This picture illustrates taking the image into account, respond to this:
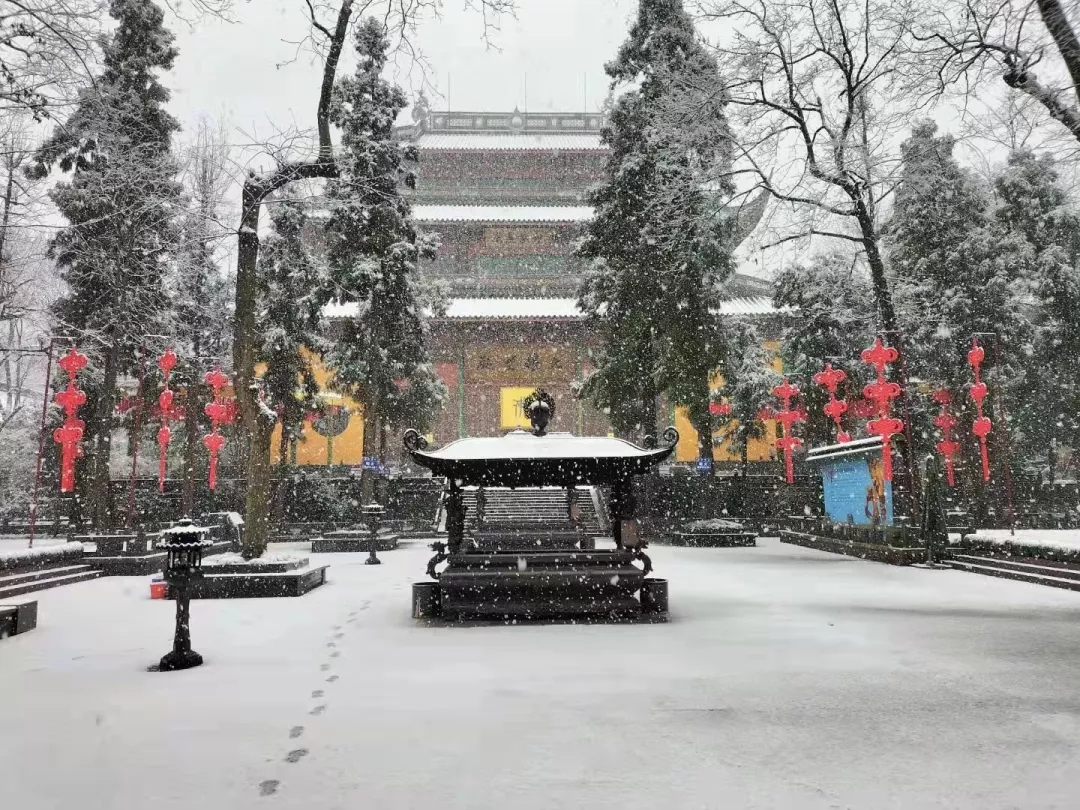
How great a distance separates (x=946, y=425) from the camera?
20.5m

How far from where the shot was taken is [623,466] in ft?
28.2

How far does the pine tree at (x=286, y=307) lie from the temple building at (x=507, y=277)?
4.92 metres

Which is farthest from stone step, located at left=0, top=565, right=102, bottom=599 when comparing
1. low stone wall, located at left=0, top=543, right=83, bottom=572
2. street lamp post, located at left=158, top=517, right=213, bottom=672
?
street lamp post, located at left=158, top=517, right=213, bottom=672

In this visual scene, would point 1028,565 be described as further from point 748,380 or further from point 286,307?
point 286,307

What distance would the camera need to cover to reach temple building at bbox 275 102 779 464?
28.2 meters

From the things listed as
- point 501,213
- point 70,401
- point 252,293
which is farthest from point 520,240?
point 252,293

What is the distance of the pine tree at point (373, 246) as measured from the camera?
63.1ft

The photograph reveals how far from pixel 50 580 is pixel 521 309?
62.1 ft

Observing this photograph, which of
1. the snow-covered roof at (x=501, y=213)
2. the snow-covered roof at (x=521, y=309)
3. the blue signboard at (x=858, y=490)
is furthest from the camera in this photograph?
the snow-covered roof at (x=501, y=213)

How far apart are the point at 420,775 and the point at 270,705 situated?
1.72 metres

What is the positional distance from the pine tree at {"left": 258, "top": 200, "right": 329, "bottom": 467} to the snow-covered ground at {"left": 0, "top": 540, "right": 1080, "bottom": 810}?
12.3 metres

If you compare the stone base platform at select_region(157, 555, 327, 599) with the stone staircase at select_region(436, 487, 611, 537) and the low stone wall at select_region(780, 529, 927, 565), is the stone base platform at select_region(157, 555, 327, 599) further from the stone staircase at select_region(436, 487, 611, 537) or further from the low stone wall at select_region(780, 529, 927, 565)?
the low stone wall at select_region(780, 529, 927, 565)

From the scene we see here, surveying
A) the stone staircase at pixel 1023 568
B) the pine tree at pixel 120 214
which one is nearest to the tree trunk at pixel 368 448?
the pine tree at pixel 120 214

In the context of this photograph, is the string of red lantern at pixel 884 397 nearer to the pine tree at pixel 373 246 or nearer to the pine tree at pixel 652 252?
the pine tree at pixel 652 252
